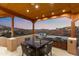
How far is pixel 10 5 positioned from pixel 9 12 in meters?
0.15

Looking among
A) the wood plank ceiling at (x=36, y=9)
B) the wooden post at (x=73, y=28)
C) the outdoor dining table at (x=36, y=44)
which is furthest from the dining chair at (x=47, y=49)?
the wood plank ceiling at (x=36, y=9)

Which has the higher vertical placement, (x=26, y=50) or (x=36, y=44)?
(x=36, y=44)

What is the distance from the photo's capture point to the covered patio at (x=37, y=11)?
311 centimetres

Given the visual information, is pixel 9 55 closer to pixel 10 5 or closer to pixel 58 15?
pixel 10 5

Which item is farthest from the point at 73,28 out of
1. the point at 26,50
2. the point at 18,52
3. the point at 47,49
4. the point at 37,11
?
the point at 18,52

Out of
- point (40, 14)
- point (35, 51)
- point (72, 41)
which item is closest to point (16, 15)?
point (40, 14)

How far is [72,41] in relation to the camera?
3.13 meters

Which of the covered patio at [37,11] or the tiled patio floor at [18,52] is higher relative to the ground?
the covered patio at [37,11]

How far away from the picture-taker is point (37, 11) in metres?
3.21

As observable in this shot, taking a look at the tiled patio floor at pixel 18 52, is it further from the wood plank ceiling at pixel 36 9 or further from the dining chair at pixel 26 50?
the wood plank ceiling at pixel 36 9

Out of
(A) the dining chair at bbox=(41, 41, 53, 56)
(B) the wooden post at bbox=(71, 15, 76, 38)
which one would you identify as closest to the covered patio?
(B) the wooden post at bbox=(71, 15, 76, 38)

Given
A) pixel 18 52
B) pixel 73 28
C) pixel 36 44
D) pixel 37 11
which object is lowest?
pixel 18 52

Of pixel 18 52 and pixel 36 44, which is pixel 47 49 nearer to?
pixel 36 44

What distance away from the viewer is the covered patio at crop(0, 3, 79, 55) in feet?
10.2
